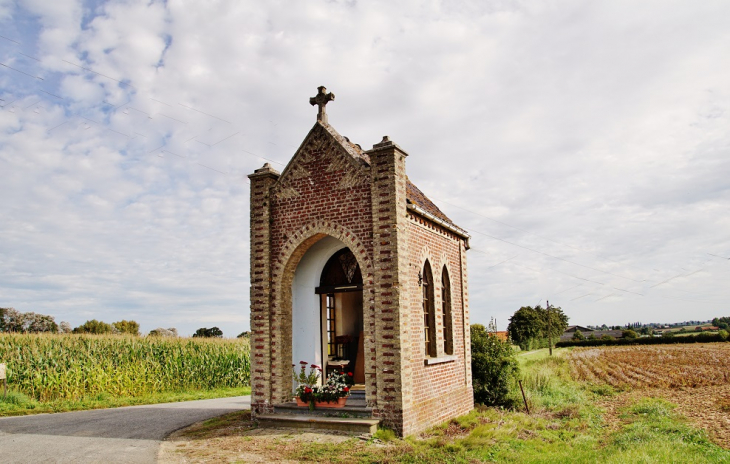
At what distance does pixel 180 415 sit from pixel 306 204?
713 centimetres

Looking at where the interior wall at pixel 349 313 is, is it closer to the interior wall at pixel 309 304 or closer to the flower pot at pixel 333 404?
the interior wall at pixel 309 304

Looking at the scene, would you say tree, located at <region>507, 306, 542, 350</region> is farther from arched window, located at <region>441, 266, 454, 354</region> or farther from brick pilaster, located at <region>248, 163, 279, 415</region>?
brick pilaster, located at <region>248, 163, 279, 415</region>

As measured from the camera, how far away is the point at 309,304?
13.1 metres

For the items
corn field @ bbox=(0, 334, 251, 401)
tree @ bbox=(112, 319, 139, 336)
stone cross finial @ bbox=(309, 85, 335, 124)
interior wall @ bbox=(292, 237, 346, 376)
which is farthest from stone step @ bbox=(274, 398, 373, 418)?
tree @ bbox=(112, 319, 139, 336)

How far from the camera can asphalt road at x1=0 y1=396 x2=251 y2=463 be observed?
31.9 feet

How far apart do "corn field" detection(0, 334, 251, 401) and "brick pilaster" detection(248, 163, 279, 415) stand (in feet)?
34.6

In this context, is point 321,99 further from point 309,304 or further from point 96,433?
point 96,433

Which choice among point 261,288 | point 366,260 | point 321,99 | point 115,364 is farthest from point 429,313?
point 115,364

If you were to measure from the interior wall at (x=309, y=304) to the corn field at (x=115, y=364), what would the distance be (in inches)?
439

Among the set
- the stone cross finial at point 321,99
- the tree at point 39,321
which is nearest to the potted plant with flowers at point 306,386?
the stone cross finial at point 321,99

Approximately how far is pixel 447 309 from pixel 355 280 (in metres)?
2.89

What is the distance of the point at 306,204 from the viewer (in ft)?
41.0

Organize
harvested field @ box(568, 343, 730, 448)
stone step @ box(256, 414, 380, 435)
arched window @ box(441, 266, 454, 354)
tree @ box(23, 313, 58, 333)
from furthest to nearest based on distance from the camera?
tree @ box(23, 313, 58, 333) < harvested field @ box(568, 343, 730, 448) < arched window @ box(441, 266, 454, 354) < stone step @ box(256, 414, 380, 435)

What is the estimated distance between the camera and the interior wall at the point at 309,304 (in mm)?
12898
